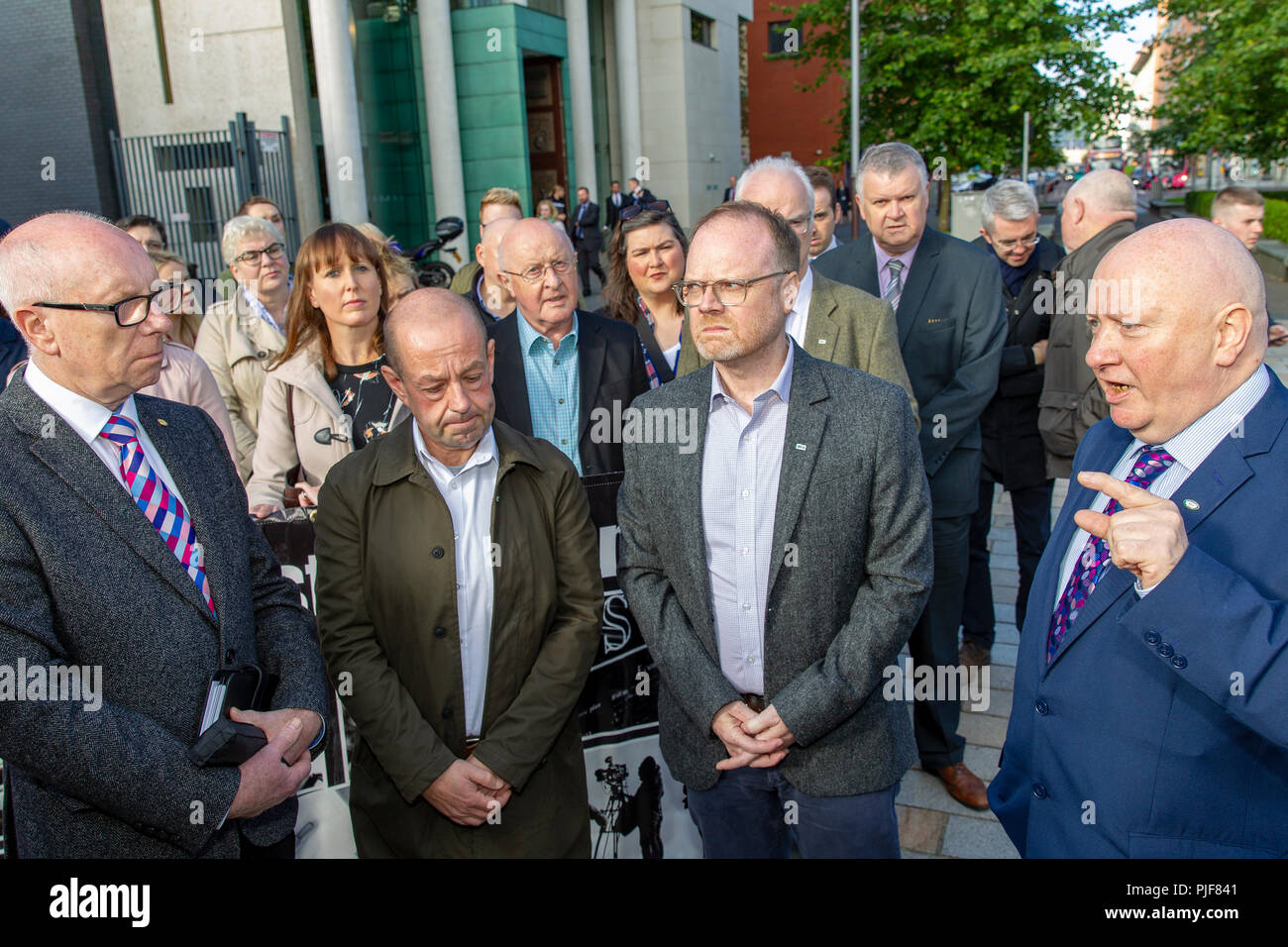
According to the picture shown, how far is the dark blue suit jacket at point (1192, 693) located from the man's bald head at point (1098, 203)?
3.46 metres

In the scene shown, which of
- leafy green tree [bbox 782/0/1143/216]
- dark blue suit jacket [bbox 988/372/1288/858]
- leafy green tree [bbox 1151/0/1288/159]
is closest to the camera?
dark blue suit jacket [bbox 988/372/1288/858]

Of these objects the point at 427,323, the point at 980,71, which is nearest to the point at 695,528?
the point at 427,323

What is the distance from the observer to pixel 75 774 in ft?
6.43

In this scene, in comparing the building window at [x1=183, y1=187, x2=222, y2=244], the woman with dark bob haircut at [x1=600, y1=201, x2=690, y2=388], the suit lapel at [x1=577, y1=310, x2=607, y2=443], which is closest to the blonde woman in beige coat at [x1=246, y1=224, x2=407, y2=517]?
the suit lapel at [x1=577, y1=310, x2=607, y2=443]

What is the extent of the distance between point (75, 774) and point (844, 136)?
84.4 feet

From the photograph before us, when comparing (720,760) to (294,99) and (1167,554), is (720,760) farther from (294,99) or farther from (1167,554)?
(294,99)

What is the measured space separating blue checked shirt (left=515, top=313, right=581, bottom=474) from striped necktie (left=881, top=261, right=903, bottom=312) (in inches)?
55.8

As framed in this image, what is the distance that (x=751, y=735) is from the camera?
2.56 m

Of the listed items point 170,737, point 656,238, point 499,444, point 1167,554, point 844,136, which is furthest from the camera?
point 844,136

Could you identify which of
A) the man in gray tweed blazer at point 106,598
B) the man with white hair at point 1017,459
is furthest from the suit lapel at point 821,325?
the man in gray tweed blazer at point 106,598

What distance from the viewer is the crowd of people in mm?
1891

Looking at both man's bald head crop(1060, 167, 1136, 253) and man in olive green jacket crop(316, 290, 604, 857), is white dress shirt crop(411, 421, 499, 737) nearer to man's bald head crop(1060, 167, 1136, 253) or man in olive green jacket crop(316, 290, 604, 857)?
man in olive green jacket crop(316, 290, 604, 857)

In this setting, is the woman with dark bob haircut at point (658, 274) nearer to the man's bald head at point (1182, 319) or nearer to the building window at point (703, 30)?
the man's bald head at point (1182, 319)

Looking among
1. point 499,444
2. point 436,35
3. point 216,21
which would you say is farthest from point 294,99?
point 499,444
